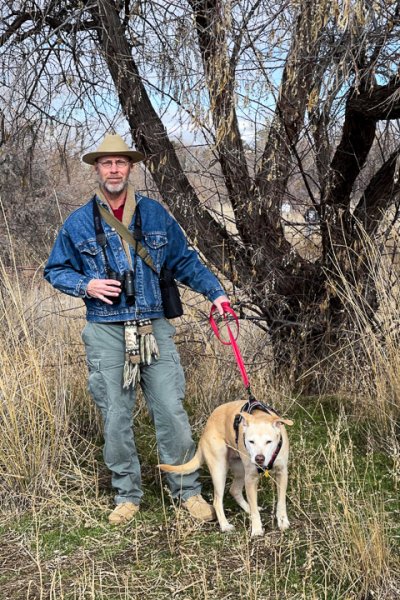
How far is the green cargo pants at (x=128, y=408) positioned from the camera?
375 centimetres

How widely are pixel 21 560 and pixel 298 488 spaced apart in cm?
151

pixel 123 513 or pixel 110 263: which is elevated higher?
pixel 110 263

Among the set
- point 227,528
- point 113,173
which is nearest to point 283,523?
point 227,528

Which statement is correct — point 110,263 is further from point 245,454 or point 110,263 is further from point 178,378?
point 245,454

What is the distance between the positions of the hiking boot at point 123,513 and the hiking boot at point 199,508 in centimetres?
29

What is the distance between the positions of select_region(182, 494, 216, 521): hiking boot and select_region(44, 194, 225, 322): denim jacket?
1083 millimetres

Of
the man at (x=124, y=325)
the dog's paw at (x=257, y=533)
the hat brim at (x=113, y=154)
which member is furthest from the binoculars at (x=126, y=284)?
the dog's paw at (x=257, y=533)

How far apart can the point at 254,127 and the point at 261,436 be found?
A: 252cm

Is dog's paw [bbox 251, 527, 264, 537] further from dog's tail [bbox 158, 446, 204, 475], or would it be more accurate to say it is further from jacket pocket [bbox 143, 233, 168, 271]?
jacket pocket [bbox 143, 233, 168, 271]

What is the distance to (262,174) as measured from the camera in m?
5.14

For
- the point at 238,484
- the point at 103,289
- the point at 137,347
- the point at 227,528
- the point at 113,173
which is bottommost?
the point at 227,528

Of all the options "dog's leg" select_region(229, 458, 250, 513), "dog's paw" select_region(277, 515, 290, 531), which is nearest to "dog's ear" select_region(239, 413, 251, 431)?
"dog's leg" select_region(229, 458, 250, 513)

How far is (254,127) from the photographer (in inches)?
191

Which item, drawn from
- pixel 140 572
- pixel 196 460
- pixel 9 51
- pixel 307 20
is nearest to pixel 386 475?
pixel 196 460
